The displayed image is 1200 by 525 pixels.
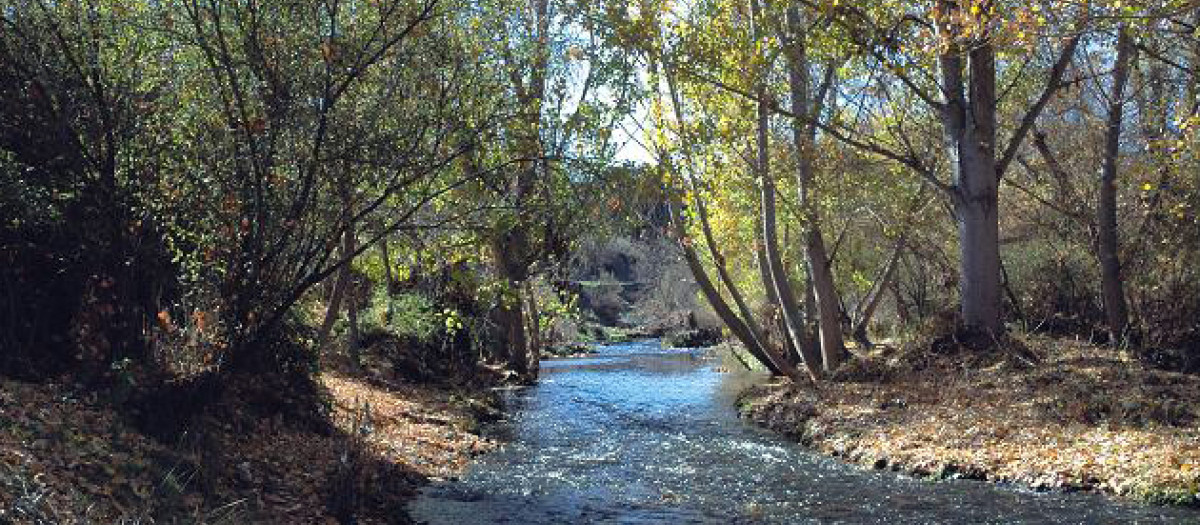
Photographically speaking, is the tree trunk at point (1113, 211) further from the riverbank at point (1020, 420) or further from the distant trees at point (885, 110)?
the riverbank at point (1020, 420)

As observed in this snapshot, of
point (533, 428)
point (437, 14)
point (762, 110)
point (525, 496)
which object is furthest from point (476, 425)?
point (437, 14)

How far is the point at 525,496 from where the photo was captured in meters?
11.9

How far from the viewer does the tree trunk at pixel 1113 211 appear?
1916 cm

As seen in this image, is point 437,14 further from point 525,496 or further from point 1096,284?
point 1096,284

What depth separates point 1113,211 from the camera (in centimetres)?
1933

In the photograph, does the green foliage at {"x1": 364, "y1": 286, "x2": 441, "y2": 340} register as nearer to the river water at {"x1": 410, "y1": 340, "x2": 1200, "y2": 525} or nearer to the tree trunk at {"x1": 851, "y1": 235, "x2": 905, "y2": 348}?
the river water at {"x1": 410, "y1": 340, "x2": 1200, "y2": 525}

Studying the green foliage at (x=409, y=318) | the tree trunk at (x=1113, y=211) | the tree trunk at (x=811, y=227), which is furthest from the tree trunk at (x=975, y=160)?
the green foliage at (x=409, y=318)

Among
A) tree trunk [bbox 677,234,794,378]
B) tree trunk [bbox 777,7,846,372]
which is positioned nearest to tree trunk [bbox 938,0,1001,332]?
tree trunk [bbox 777,7,846,372]

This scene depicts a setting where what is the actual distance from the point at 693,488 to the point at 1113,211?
11.9 meters

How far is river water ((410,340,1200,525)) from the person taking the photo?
10.6 metres

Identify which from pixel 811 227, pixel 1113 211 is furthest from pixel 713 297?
pixel 1113 211

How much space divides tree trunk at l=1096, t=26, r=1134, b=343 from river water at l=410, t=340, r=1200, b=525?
7908 mm

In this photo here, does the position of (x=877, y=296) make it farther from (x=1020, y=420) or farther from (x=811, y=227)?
(x=1020, y=420)

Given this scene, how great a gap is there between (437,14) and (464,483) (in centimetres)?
588
